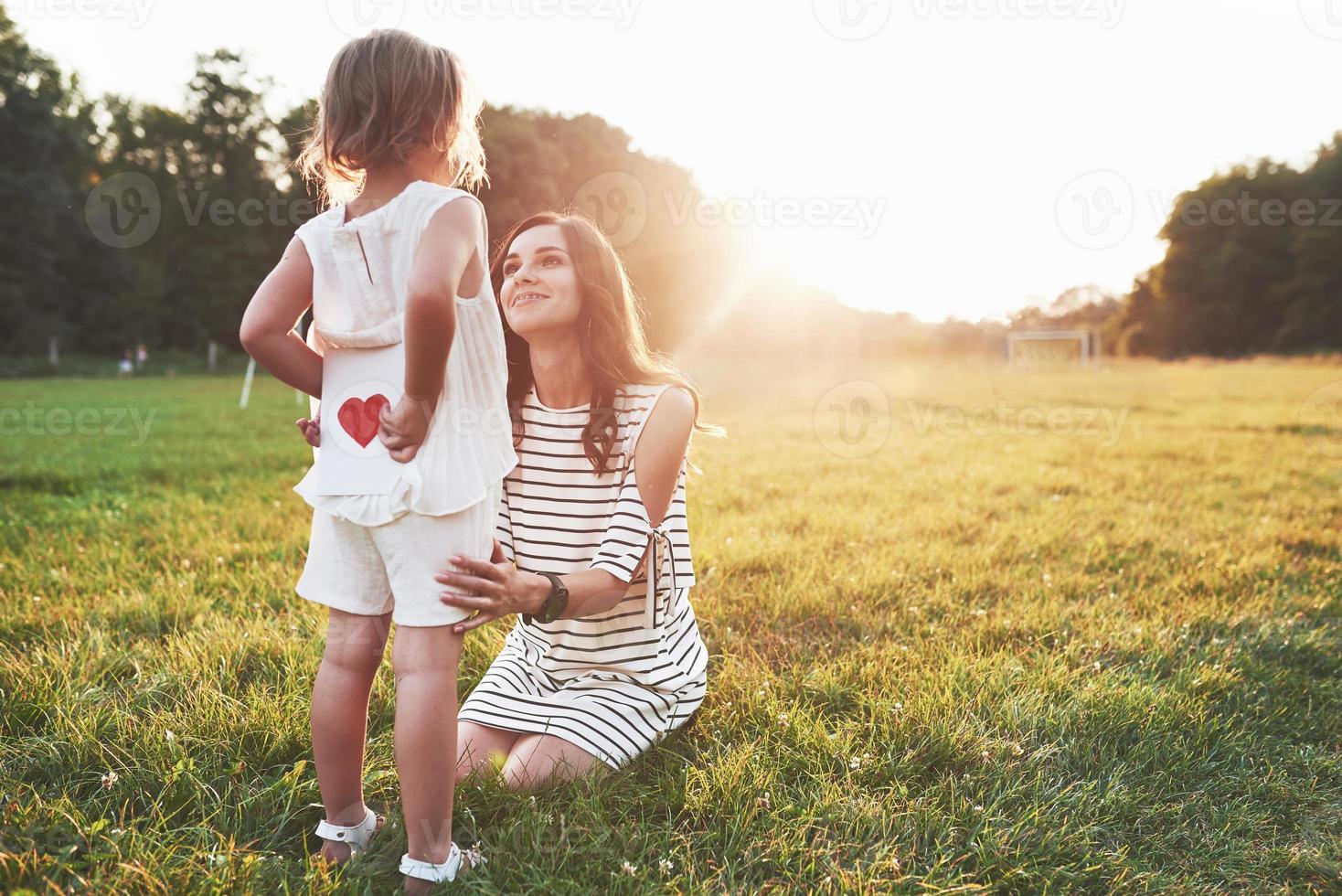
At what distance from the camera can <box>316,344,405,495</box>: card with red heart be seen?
5.23 feet

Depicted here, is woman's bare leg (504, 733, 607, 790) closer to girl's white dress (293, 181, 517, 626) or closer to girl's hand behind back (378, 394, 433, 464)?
girl's white dress (293, 181, 517, 626)

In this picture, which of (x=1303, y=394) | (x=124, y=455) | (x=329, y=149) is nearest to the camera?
(x=329, y=149)

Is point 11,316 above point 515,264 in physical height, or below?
above

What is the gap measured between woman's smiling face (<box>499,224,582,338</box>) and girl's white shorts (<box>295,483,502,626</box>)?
67 cm

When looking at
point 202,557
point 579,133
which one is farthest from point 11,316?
point 202,557

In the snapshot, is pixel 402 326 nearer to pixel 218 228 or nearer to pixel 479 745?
pixel 479 745

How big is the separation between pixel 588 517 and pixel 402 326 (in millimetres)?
952

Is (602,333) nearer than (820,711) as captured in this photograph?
Yes

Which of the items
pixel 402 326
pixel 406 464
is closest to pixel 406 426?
pixel 406 464

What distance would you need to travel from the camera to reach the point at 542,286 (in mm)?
2229

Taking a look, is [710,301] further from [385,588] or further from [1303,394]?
[385,588]

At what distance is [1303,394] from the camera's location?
15305 mm

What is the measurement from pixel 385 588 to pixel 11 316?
122ft

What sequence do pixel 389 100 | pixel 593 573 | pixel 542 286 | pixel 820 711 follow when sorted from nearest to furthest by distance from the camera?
pixel 389 100 → pixel 593 573 → pixel 542 286 → pixel 820 711
